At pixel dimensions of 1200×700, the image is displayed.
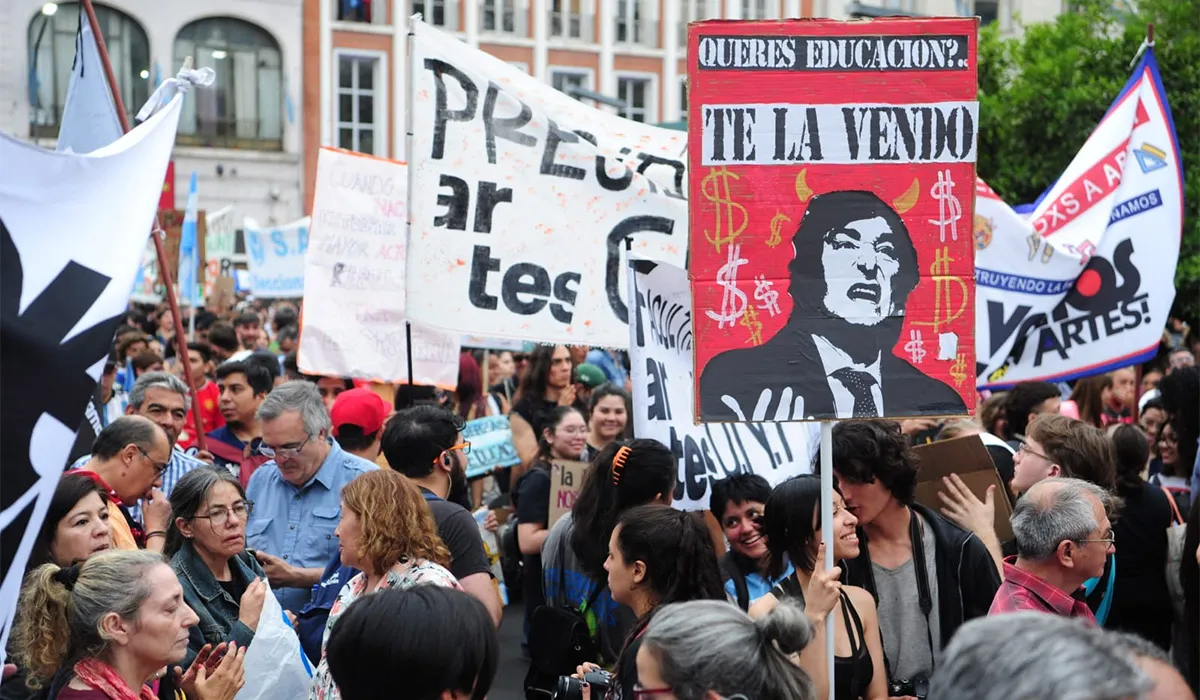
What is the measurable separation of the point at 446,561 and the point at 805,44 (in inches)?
73.6

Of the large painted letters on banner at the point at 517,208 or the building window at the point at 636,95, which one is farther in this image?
the building window at the point at 636,95

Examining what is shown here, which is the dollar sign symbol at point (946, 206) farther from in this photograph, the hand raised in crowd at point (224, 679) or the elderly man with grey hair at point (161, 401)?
the elderly man with grey hair at point (161, 401)

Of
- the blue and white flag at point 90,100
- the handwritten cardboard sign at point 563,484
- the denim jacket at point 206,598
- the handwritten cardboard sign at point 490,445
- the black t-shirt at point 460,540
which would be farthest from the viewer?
the handwritten cardboard sign at point 490,445

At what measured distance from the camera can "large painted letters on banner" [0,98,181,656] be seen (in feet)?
8.25

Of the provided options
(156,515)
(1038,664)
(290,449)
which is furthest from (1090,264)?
(1038,664)

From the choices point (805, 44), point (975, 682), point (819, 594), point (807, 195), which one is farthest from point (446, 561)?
point (975, 682)

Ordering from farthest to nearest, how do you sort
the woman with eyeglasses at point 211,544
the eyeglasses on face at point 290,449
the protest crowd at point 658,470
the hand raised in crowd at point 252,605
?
the eyeglasses on face at point 290,449 < the woman with eyeglasses at point 211,544 < the hand raised in crowd at point 252,605 < the protest crowd at point 658,470

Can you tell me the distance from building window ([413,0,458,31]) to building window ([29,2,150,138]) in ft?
30.6

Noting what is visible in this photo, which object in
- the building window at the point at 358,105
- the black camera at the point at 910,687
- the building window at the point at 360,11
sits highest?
the building window at the point at 360,11

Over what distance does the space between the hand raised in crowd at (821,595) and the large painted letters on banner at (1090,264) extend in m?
4.95

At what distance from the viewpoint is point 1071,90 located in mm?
24953

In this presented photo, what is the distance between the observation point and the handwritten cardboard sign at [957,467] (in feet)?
16.6

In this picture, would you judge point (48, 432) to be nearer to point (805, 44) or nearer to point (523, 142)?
point (805, 44)

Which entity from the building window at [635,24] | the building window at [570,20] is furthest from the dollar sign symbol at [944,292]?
the building window at [635,24]
